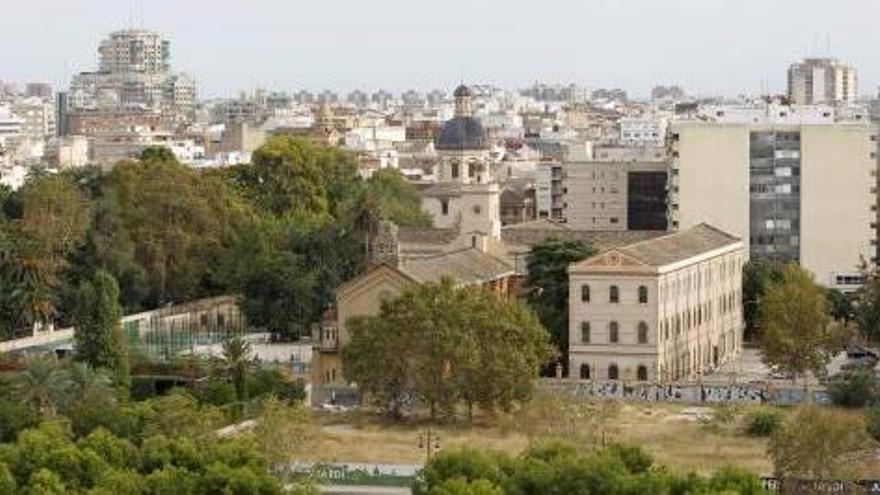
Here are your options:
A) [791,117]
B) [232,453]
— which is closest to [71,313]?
[791,117]

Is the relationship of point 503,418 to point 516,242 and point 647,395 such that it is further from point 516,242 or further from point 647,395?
point 516,242

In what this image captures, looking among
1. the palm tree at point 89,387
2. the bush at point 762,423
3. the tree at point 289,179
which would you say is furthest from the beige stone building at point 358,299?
Answer: the tree at point 289,179

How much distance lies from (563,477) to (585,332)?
20.1 m

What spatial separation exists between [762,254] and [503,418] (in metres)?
21.1

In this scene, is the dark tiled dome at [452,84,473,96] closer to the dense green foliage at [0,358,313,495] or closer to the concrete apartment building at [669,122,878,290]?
the concrete apartment building at [669,122,878,290]

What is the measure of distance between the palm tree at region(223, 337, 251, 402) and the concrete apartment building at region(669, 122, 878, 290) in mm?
20290

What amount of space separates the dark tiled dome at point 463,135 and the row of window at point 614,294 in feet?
48.4

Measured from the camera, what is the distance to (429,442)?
45250mm

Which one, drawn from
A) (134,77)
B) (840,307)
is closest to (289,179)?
(840,307)

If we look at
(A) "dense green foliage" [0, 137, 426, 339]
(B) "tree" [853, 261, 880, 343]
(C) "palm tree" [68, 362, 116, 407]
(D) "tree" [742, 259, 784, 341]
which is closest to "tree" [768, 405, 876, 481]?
(C) "palm tree" [68, 362, 116, 407]

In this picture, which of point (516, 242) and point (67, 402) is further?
point (516, 242)

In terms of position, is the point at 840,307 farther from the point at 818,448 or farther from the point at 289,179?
the point at 818,448

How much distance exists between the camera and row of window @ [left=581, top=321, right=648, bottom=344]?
5362 centimetres

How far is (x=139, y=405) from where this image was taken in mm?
43688
